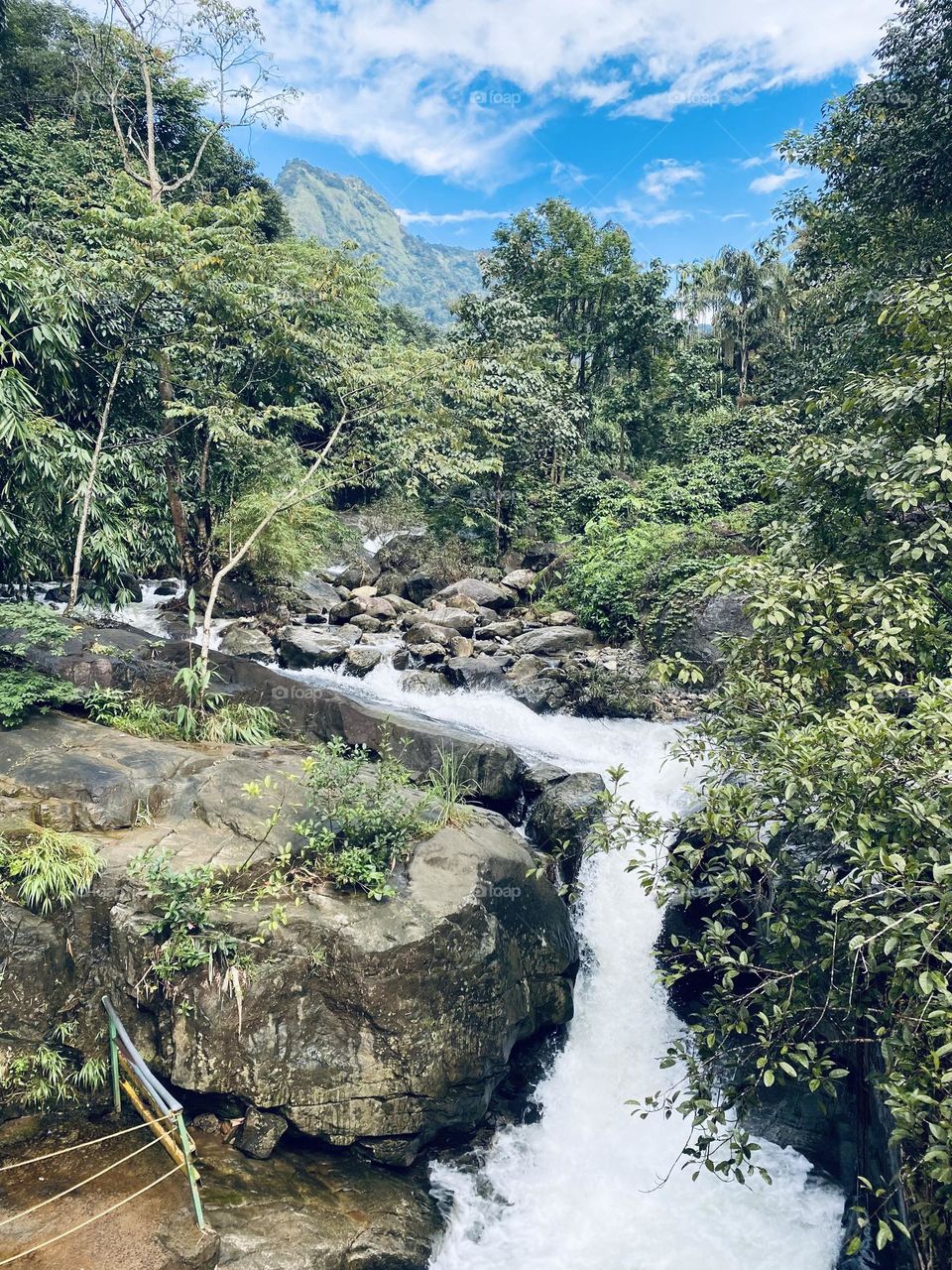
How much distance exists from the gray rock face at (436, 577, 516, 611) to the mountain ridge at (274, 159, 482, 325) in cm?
12234

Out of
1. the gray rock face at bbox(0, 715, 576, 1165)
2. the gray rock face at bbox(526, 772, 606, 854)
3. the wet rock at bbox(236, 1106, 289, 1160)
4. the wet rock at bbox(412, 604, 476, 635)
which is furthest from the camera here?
the wet rock at bbox(412, 604, 476, 635)

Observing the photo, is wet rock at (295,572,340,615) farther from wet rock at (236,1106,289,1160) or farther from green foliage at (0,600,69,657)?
wet rock at (236,1106,289,1160)

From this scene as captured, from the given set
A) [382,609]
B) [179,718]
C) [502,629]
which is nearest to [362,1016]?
[179,718]

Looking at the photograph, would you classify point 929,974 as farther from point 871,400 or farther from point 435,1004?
point 871,400

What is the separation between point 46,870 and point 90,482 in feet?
19.8

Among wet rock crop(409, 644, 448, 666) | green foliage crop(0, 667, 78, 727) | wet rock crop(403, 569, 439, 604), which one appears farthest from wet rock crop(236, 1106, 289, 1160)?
wet rock crop(403, 569, 439, 604)

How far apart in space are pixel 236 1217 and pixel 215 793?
3.37 m

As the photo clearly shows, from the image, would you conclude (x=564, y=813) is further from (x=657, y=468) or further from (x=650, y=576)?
(x=657, y=468)

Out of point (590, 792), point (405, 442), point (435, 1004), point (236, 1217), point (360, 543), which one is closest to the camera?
point (236, 1217)

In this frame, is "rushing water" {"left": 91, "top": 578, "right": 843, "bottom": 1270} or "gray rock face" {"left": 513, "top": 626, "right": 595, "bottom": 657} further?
"gray rock face" {"left": 513, "top": 626, "right": 595, "bottom": 657}

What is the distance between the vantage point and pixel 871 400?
Answer: 5723 mm

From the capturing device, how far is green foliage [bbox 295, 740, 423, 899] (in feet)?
Result: 19.7

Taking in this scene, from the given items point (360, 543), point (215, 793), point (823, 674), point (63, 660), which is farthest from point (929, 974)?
point (360, 543)

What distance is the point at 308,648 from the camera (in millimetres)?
13539
